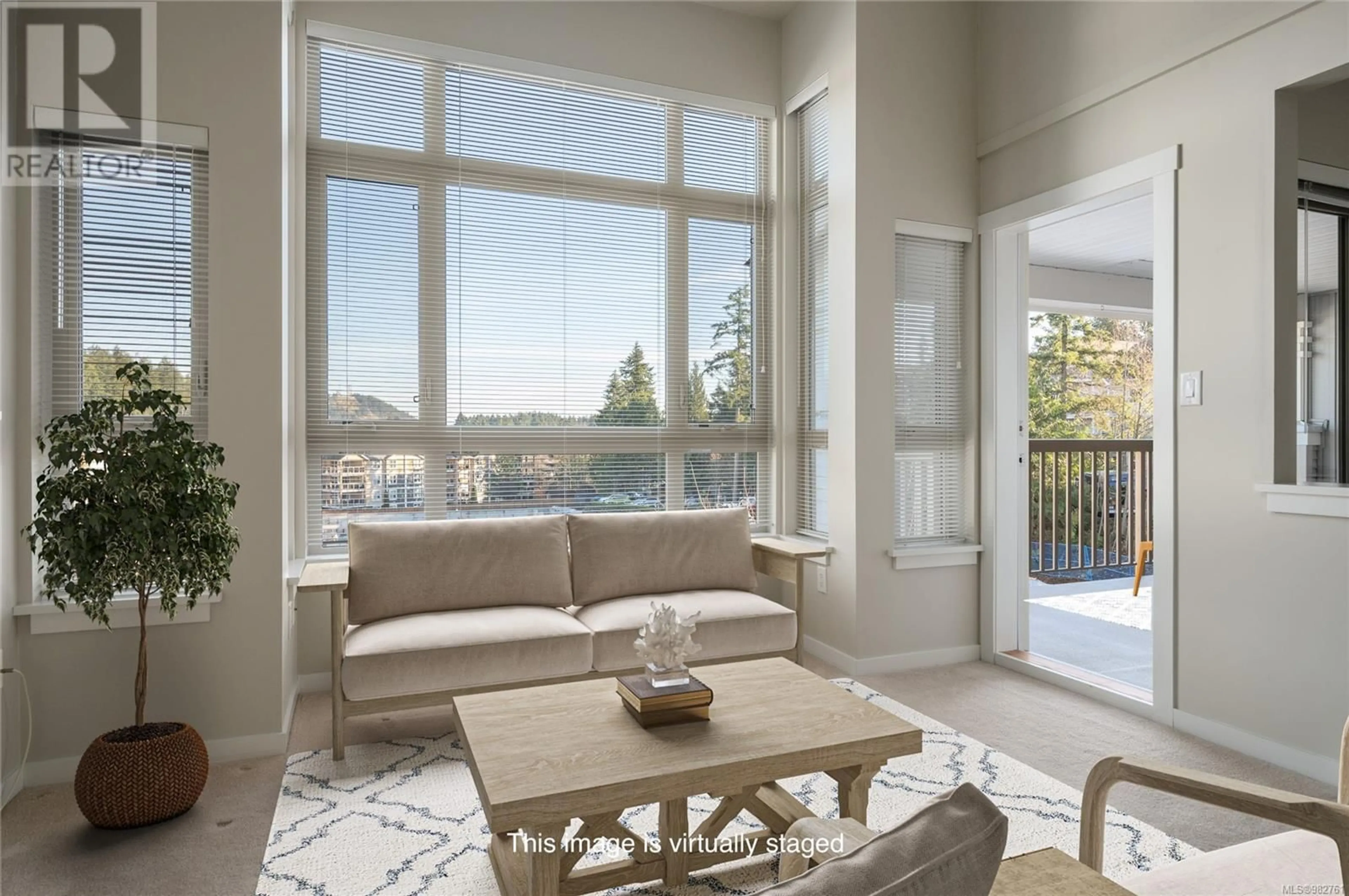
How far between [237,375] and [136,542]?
77cm

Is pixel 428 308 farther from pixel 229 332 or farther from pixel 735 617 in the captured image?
pixel 735 617

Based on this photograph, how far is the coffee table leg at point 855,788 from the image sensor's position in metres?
1.81

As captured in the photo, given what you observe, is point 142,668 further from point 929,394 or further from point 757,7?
point 757,7

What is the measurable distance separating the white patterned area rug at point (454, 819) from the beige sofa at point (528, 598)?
23 centimetres

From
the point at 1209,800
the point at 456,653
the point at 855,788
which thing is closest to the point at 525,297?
the point at 456,653

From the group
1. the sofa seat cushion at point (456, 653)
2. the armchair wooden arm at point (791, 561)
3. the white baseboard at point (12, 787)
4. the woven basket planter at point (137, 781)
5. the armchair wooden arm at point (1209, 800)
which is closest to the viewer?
the armchair wooden arm at point (1209, 800)

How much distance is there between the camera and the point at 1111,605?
5.21 m

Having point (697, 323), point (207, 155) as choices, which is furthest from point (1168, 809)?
A: point (207, 155)

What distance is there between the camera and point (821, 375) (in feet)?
13.5

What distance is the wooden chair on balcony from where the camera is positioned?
5.40 m

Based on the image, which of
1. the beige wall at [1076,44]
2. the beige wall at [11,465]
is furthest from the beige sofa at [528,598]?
the beige wall at [1076,44]

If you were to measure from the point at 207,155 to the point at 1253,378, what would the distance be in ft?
12.6

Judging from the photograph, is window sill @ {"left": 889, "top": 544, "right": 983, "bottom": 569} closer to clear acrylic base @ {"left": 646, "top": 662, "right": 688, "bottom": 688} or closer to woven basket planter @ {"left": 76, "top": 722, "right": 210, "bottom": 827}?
clear acrylic base @ {"left": 646, "top": 662, "right": 688, "bottom": 688}

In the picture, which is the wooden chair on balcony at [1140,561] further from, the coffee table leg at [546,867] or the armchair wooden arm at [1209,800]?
the coffee table leg at [546,867]
